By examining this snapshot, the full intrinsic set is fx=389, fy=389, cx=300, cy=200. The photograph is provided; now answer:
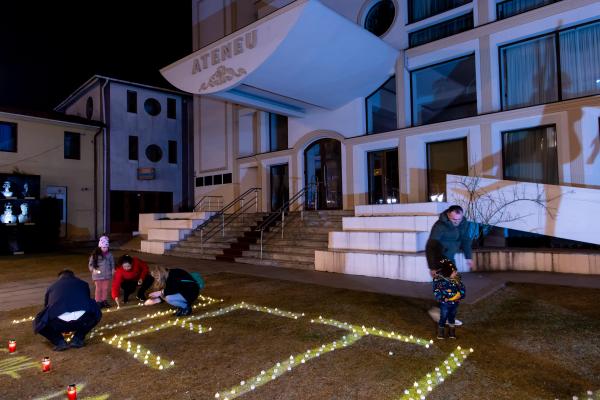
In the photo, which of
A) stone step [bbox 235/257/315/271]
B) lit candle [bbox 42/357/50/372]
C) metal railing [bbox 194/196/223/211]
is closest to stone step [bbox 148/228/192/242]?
metal railing [bbox 194/196/223/211]

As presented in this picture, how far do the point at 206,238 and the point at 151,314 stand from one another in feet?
29.3

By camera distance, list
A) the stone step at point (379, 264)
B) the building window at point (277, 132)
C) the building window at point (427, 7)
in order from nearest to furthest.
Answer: the stone step at point (379, 264) → the building window at point (427, 7) → the building window at point (277, 132)

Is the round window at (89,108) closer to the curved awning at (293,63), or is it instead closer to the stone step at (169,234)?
the stone step at (169,234)

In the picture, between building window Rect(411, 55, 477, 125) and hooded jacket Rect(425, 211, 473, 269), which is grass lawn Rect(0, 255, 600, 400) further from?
building window Rect(411, 55, 477, 125)

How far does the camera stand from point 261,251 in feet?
41.5

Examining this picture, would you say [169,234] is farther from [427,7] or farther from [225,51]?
[427,7]

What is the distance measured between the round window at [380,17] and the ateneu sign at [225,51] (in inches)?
234

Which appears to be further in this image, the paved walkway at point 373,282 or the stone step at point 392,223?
the stone step at point 392,223

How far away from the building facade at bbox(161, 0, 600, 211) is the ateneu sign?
0.05m

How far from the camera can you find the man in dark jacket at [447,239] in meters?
5.07

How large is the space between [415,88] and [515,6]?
388 cm

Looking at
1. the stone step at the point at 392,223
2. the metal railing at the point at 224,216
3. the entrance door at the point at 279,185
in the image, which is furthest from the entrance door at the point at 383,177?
the metal railing at the point at 224,216

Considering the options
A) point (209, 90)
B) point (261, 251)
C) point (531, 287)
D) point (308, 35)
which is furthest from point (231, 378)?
point (209, 90)

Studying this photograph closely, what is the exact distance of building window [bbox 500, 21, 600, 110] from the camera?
11133 millimetres
